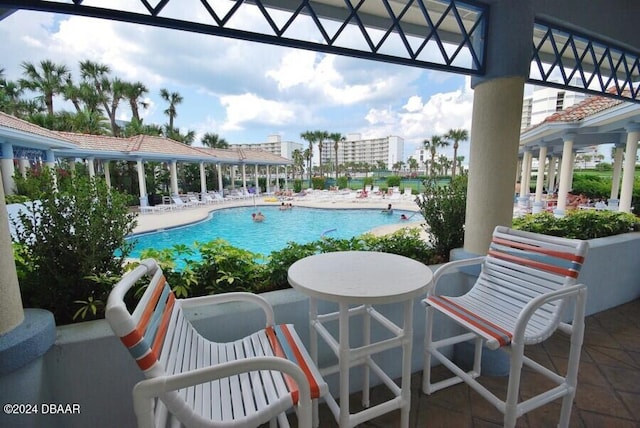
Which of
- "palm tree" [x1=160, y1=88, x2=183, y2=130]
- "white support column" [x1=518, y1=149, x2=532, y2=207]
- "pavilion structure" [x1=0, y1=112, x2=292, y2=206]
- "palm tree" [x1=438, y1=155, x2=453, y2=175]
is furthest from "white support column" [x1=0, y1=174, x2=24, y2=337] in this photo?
"palm tree" [x1=438, y1=155, x2=453, y2=175]

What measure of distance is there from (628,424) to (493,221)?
1.42 metres

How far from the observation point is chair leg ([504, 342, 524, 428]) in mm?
1452

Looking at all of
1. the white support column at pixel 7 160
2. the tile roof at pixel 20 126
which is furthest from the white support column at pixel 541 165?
the white support column at pixel 7 160

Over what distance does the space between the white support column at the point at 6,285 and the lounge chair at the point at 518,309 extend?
2082mm

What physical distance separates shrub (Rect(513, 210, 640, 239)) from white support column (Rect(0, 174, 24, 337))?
13.0ft

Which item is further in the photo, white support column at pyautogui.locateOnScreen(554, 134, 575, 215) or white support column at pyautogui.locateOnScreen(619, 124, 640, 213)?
white support column at pyautogui.locateOnScreen(554, 134, 575, 215)

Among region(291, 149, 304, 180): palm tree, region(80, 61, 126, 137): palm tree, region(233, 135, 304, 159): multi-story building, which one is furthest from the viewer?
region(233, 135, 304, 159): multi-story building

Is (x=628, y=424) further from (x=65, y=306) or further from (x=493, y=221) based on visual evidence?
(x=65, y=306)

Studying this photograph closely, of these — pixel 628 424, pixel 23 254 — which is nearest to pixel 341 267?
pixel 23 254

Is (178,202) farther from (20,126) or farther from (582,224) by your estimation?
(582,224)

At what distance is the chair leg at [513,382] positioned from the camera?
1.45 meters

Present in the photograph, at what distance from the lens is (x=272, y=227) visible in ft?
43.9

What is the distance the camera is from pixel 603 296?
3.11 metres

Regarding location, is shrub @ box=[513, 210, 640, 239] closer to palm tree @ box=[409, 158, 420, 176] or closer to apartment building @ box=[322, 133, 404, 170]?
palm tree @ box=[409, 158, 420, 176]
